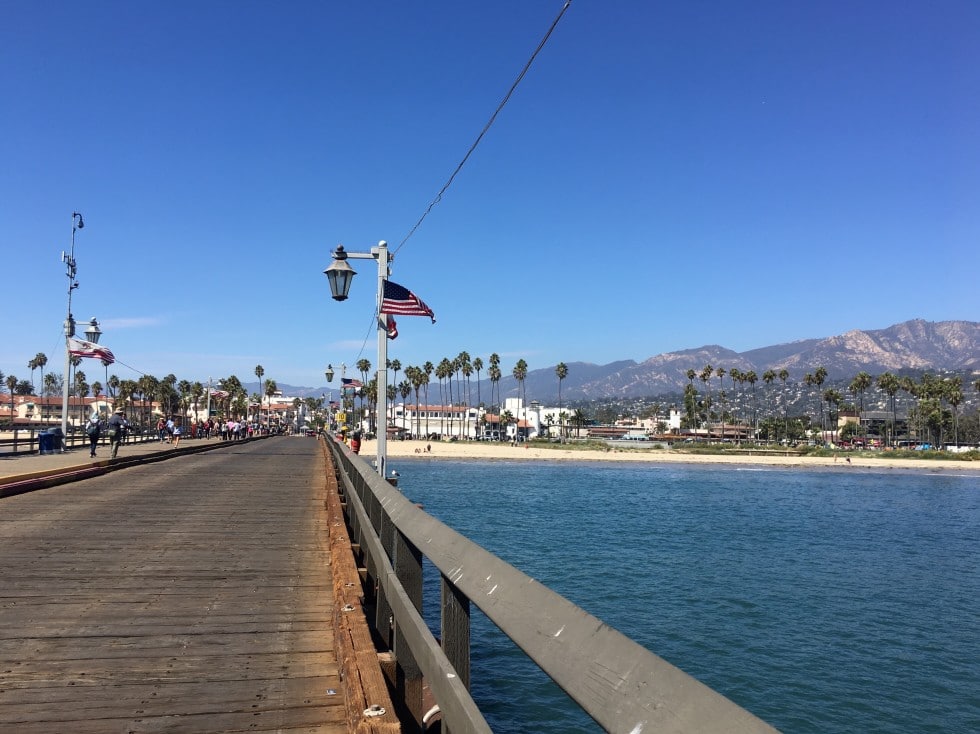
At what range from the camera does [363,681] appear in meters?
3.66

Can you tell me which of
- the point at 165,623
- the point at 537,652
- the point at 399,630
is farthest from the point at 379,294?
the point at 537,652

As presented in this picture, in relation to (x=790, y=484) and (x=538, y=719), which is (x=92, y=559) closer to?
(x=538, y=719)

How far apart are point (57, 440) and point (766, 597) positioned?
26.7 metres

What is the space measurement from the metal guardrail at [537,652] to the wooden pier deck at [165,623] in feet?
3.18

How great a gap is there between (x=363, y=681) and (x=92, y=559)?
5.87 metres

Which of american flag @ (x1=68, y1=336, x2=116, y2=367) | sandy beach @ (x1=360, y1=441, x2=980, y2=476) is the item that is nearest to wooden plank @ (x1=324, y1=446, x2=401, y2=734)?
american flag @ (x1=68, y1=336, x2=116, y2=367)

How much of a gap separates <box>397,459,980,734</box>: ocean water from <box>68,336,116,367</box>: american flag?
54.4 ft

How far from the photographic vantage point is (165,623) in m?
5.74

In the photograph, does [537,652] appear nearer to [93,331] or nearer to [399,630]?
[399,630]

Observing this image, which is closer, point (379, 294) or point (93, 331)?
point (379, 294)

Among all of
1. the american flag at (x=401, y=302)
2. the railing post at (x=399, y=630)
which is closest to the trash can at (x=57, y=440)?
the american flag at (x=401, y=302)

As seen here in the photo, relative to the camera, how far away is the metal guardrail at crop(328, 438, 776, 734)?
4.88 feet

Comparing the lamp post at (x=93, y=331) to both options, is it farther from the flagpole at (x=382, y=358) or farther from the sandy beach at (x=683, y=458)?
the sandy beach at (x=683, y=458)

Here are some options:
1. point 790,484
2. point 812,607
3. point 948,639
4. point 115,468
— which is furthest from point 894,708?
point 790,484
